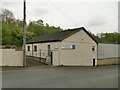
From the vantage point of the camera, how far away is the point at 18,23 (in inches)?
2448

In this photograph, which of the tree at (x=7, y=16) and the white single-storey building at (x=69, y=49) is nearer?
the white single-storey building at (x=69, y=49)

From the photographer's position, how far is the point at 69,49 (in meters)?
30.9

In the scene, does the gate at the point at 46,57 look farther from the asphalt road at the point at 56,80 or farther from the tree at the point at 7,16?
the tree at the point at 7,16

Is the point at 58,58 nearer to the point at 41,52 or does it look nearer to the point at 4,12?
the point at 41,52

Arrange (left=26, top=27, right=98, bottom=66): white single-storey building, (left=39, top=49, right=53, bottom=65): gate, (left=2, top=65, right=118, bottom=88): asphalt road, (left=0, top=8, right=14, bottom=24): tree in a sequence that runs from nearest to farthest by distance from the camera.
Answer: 1. (left=2, top=65, right=118, bottom=88): asphalt road
2. (left=39, top=49, right=53, bottom=65): gate
3. (left=26, top=27, right=98, bottom=66): white single-storey building
4. (left=0, top=8, right=14, bottom=24): tree

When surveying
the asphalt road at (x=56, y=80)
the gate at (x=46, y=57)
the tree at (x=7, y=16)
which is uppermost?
the tree at (x=7, y=16)

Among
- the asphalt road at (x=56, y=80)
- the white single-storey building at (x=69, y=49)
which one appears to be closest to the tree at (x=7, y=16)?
the white single-storey building at (x=69, y=49)

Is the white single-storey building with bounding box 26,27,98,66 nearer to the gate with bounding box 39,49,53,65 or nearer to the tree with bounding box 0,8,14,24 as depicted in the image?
the gate with bounding box 39,49,53,65

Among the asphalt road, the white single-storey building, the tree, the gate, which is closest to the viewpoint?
the asphalt road

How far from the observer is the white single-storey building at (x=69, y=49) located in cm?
2939

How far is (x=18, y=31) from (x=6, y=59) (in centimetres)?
2789

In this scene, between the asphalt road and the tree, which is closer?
the asphalt road

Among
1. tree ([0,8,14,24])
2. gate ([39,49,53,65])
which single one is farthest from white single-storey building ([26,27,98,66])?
tree ([0,8,14,24])

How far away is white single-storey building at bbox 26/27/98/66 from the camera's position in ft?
96.4
